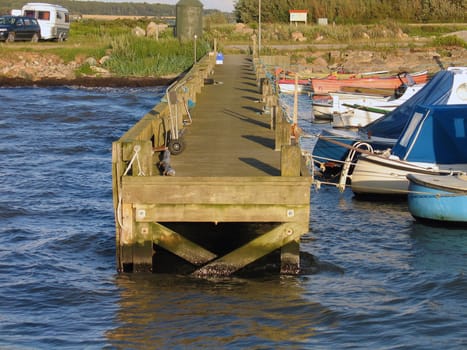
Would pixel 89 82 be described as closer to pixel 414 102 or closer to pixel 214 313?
pixel 414 102

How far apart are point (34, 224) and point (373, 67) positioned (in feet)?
133

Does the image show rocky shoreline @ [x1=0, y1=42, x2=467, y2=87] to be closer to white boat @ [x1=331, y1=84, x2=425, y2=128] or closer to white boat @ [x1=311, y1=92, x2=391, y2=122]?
white boat @ [x1=311, y1=92, x2=391, y2=122]

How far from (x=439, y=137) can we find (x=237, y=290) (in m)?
8.34

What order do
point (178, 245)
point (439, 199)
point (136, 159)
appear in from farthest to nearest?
1. point (439, 199)
2. point (178, 245)
3. point (136, 159)

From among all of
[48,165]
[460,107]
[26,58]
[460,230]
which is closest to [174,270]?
[460,230]

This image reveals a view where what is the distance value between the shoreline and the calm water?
29.2 meters

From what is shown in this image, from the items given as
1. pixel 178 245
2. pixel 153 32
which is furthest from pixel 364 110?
pixel 153 32

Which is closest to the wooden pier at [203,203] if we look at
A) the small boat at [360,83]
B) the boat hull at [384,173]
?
the boat hull at [384,173]

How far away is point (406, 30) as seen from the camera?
73688 mm

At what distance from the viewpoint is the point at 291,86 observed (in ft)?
144

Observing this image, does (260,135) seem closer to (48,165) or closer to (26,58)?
(48,165)

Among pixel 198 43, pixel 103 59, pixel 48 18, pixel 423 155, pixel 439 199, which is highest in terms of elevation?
pixel 48 18

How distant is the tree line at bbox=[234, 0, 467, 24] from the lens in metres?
84.2

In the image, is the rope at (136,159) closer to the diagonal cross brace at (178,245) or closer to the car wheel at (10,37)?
the diagonal cross brace at (178,245)
